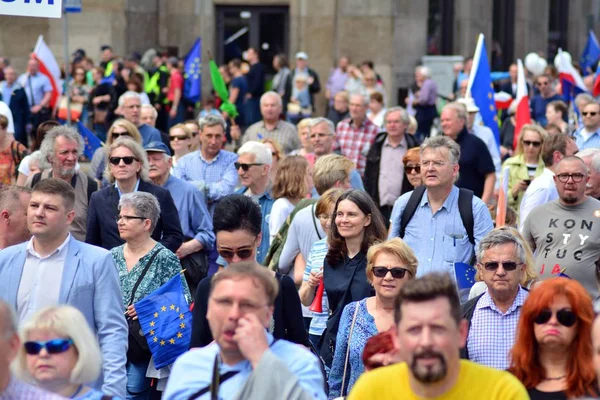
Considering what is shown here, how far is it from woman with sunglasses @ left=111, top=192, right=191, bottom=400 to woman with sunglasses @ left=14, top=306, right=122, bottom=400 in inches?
111

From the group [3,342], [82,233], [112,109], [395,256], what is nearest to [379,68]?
[112,109]

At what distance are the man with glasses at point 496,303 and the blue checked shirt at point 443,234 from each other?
1.43 metres

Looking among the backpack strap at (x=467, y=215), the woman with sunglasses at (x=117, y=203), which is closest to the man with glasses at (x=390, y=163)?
the backpack strap at (x=467, y=215)

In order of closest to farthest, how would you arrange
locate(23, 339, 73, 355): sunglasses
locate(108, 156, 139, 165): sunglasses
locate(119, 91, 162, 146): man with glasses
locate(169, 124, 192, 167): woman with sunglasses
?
locate(23, 339, 73, 355): sunglasses, locate(108, 156, 139, 165): sunglasses, locate(169, 124, 192, 167): woman with sunglasses, locate(119, 91, 162, 146): man with glasses

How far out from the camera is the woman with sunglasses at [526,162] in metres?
13.9

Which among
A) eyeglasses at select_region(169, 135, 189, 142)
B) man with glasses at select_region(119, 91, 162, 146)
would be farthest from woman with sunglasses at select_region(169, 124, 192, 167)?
man with glasses at select_region(119, 91, 162, 146)

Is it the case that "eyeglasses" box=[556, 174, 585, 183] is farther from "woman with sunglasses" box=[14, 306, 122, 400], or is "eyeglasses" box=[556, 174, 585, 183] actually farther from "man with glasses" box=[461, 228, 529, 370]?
"woman with sunglasses" box=[14, 306, 122, 400]

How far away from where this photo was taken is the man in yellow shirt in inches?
192

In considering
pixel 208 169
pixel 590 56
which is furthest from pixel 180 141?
pixel 590 56

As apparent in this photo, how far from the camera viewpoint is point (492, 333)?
25.2 feet

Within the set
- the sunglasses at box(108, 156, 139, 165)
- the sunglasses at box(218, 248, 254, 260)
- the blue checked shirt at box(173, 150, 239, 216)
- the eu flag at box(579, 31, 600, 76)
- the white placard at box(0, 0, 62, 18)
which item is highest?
the eu flag at box(579, 31, 600, 76)

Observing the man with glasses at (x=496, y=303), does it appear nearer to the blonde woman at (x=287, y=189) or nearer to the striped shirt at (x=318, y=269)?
the striped shirt at (x=318, y=269)

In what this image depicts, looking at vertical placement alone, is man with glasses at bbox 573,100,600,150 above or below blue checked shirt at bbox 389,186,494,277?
above

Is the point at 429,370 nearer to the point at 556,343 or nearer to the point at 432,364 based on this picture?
the point at 432,364
